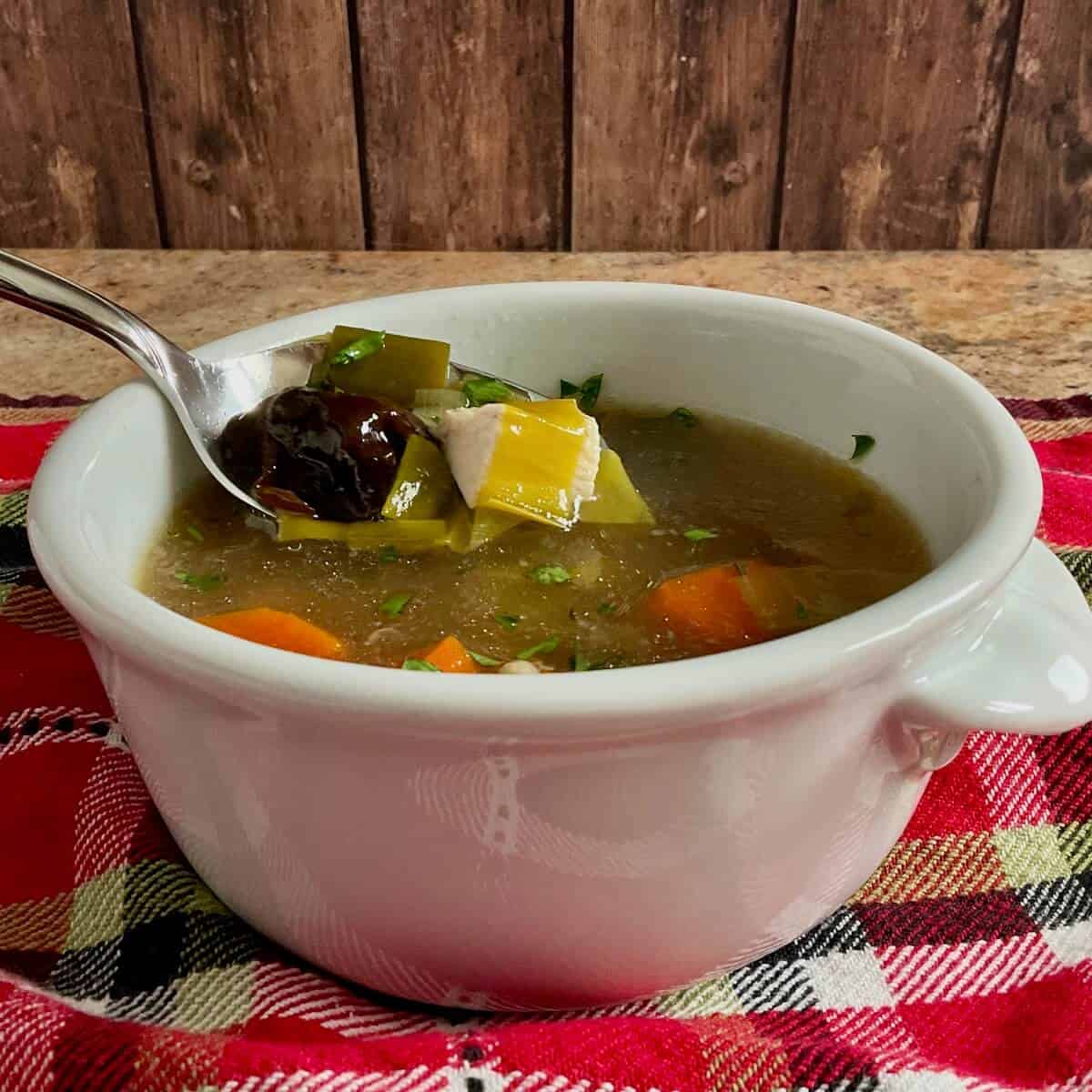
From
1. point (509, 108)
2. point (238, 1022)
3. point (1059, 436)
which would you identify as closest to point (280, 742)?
point (238, 1022)

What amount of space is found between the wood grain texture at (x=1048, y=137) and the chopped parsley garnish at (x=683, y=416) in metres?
1.24

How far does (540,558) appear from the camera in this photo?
91 cm

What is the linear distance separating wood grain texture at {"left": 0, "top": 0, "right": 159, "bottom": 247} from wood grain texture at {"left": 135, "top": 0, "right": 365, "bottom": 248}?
0.04 metres

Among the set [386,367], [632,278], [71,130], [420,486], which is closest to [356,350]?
[386,367]

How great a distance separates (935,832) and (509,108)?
4.73 ft

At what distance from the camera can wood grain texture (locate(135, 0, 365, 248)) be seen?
191 centimetres

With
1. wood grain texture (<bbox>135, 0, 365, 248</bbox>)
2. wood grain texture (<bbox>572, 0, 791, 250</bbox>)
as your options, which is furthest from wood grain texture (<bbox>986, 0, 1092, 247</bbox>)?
wood grain texture (<bbox>135, 0, 365, 248</bbox>)

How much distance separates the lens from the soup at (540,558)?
81 centimetres

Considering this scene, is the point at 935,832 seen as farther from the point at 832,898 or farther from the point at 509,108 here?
the point at 509,108

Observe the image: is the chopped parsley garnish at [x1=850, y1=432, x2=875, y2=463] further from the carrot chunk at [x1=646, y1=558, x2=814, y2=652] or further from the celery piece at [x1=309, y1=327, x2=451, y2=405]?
the celery piece at [x1=309, y1=327, x2=451, y2=405]

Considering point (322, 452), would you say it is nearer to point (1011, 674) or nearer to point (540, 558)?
point (540, 558)

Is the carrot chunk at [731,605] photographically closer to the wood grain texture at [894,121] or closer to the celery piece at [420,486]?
the celery piece at [420,486]

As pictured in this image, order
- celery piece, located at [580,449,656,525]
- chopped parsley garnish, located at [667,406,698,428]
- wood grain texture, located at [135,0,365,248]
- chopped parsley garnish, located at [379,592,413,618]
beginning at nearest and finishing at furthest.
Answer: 1. chopped parsley garnish, located at [379,592,413,618]
2. celery piece, located at [580,449,656,525]
3. chopped parsley garnish, located at [667,406,698,428]
4. wood grain texture, located at [135,0,365,248]

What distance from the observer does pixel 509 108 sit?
1.98 meters
